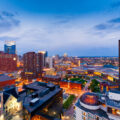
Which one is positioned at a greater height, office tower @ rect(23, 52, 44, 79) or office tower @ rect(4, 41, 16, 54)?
office tower @ rect(4, 41, 16, 54)

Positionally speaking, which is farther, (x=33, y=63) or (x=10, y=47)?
(x=10, y=47)

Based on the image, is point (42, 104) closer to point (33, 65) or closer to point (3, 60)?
point (33, 65)

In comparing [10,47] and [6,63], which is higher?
[10,47]

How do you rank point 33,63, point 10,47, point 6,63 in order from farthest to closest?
point 10,47
point 6,63
point 33,63

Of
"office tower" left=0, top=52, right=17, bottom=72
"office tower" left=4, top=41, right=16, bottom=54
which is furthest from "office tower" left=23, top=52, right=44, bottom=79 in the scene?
"office tower" left=4, top=41, right=16, bottom=54

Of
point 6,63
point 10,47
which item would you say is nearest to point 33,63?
point 6,63

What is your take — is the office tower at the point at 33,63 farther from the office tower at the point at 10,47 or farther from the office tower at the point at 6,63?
the office tower at the point at 10,47

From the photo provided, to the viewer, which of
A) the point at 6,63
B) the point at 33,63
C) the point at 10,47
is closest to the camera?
the point at 33,63

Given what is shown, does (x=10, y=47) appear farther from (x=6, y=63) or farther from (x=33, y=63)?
(x=33, y=63)

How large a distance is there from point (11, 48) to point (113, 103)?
159697 mm

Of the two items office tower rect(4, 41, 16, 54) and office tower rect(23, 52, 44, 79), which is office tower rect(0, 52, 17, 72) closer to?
office tower rect(23, 52, 44, 79)

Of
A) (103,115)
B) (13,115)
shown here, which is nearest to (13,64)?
(13,115)

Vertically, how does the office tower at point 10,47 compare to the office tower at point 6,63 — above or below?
above

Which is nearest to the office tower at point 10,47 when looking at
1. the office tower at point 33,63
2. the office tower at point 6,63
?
the office tower at point 6,63
